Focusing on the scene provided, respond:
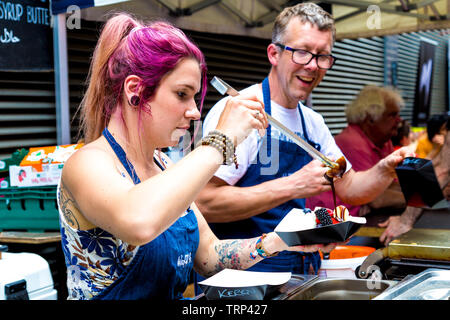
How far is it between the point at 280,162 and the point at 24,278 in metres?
1.25

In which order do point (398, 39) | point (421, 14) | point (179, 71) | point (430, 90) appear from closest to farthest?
point (179, 71)
point (421, 14)
point (430, 90)
point (398, 39)

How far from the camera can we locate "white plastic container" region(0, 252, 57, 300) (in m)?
2.03

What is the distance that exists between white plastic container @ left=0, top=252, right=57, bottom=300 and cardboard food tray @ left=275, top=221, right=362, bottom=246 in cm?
128

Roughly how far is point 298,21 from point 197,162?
47.1 inches

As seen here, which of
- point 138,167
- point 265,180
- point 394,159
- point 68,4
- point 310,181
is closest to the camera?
point 138,167

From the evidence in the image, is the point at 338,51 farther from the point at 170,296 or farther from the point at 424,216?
the point at 170,296

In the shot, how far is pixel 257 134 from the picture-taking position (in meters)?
2.12

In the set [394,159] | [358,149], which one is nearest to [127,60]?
[394,159]

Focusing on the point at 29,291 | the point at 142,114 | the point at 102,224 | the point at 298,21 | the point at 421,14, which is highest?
the point at 421,14

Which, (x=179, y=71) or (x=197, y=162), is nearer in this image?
(x=197, y=162)

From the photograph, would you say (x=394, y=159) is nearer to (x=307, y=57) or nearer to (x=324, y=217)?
(x=307, y=57)

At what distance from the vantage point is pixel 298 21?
7.05ft

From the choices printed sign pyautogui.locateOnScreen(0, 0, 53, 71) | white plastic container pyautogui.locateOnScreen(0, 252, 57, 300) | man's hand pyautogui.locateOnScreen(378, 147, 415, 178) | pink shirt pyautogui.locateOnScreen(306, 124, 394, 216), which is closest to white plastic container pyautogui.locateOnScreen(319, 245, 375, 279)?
man's hand pyautogui.locateOnScreen(378, 147, 415, 178)

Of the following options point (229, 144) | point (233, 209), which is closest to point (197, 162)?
point (229, 144)
